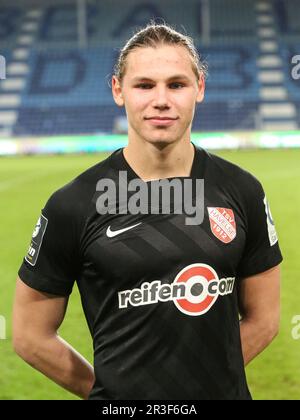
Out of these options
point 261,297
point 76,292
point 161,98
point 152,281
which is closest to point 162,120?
point 161,98

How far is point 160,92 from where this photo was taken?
5.31 feet

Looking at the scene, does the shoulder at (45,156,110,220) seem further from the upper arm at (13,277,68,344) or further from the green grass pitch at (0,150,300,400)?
the green grass pitch at (0,150,300,400)

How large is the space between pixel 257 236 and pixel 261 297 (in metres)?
0.24

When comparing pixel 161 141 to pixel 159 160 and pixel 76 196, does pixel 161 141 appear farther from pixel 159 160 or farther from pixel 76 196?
pixel 76 196

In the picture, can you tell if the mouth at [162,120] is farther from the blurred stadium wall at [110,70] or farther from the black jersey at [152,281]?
the blurred stadium wall at [110,70]

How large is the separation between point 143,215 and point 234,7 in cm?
3529

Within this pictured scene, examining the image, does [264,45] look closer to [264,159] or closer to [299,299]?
[264,159]

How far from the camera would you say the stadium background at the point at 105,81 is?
25.1 meters

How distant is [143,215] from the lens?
1683 millimetres

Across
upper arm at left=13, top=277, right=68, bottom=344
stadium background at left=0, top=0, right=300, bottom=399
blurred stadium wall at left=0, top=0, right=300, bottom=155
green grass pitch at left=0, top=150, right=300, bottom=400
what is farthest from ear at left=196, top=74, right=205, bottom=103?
blurred stadium wall at left=0, top=0, right=300, bottom=155

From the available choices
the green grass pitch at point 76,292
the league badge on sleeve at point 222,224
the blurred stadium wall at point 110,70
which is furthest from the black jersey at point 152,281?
the blurred stadium wall at point 110,70

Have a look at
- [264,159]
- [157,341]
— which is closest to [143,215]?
[157,341]

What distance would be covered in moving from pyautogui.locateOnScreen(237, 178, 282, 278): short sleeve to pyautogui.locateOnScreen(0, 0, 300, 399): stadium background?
1352 centimetres

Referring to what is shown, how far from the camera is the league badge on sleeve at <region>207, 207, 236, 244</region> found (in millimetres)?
1691
